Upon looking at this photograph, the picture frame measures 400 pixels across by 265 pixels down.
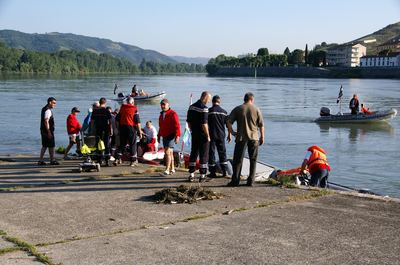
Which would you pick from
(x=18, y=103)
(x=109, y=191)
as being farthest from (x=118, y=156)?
(x=18, y=103)

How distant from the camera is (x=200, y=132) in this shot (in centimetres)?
1008

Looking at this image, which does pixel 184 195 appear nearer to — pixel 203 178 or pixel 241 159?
pixel 241 159

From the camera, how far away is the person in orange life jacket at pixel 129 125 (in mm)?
12086

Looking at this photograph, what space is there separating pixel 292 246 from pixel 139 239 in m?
1.84

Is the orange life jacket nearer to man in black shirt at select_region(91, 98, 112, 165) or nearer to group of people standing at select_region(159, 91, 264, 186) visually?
group of people standing at select_region(159, 91, 264, 186)

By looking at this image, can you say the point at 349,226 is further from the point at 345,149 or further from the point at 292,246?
the point at 345,149

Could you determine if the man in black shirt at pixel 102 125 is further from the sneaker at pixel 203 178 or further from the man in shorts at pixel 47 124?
the sneaker at pixel 203 178

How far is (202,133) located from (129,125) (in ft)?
8.74

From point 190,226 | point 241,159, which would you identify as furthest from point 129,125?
point 190,226

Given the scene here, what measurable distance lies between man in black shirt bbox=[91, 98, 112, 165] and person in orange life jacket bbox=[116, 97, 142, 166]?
0.28 m

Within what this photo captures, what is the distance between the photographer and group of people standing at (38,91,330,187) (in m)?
9.64

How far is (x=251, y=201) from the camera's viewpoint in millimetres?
8336

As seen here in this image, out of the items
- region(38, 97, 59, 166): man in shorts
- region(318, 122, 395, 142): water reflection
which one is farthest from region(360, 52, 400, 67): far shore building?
region(38, 97, 59, 166): man in shorts

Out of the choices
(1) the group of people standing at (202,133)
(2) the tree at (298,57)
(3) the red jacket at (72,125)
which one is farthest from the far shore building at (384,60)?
(1) the group of people standing at (202,133)
